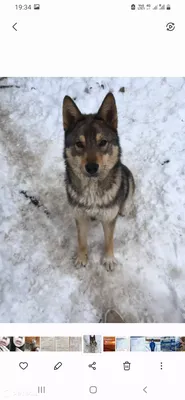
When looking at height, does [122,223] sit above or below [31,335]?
above

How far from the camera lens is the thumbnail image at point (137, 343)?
0.93m

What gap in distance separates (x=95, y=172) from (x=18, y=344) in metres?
0.55

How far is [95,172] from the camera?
38.9 inches

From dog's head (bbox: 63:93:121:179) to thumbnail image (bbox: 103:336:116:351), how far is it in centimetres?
48

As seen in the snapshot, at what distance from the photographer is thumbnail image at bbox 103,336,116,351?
36.4 inches
